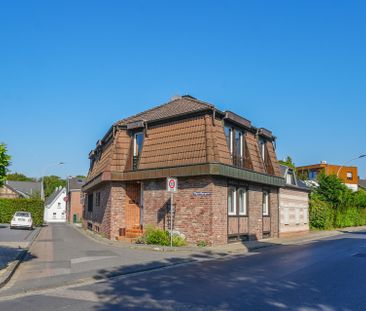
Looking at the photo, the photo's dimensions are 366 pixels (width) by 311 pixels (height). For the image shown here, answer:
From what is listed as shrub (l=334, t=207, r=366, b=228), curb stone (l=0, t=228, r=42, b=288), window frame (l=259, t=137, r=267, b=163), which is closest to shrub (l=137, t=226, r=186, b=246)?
curb stone (l=0, t=228, r=42, b=288)

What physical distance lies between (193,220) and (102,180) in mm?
5575

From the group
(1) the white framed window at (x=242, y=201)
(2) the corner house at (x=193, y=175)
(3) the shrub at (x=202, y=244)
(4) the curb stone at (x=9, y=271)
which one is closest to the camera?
(4) the curb stone at (x=9, y=271)

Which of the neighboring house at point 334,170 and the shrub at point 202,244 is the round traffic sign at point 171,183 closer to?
the shrub at point 202,244

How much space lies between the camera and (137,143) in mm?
22812

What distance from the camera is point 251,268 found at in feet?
40.0

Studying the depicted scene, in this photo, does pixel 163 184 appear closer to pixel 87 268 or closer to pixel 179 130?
pixel 179 130

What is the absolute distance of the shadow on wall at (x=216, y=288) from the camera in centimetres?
772

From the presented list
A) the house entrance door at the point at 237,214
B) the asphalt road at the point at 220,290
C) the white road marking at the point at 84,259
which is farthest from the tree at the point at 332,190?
the white road marking at the point at 84,259

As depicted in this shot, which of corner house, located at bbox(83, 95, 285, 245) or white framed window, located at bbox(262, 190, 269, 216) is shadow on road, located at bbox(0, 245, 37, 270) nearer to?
corner house, located at bbox(83, 95, 285, 245)

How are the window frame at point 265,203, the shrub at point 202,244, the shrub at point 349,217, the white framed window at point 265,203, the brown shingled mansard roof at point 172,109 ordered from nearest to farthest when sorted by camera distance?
1. the shrub at point 202,244
2. the brown shingled mansard roof at point 172,109
3. the window frame at point 265,203
4. the white framed window at point 265,203
5. the shrub at point 349,217

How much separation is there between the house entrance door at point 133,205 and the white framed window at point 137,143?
167cm

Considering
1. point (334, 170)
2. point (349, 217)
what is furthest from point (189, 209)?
point (334, 170)

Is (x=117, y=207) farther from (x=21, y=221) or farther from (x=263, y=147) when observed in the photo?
(x=21, y=221)

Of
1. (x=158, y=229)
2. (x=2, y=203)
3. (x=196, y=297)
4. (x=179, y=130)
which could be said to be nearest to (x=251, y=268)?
(x=196, y=297)
